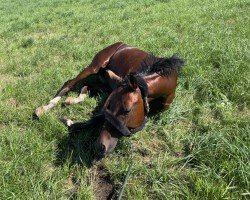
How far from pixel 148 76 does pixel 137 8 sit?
319 inches

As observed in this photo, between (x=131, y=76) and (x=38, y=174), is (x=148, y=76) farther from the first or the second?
(x=38, y=174)

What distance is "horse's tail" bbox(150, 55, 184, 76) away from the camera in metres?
4.33

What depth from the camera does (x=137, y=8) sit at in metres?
11.8

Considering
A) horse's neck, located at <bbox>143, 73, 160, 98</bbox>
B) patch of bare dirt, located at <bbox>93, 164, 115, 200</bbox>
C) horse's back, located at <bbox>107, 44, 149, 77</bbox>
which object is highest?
horse's neck, located at <bbox>143, 73, 160, 98</bbox>

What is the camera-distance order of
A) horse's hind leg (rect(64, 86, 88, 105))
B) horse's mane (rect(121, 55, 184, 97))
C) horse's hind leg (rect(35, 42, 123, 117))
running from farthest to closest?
horse's hind leg (rect(35, 42, 123, 117)), horse's hind leg (rect(64, 86, 88, 105)), horse's mane (rect(121, 55, 184, 97))

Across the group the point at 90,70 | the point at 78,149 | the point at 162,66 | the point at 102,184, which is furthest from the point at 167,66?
the point at 90,70

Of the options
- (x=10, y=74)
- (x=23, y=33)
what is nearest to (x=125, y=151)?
(x=10, y=74)

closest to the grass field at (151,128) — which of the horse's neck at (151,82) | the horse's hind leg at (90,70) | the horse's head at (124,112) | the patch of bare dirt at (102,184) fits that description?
the patch of bare dirt at (102,184)

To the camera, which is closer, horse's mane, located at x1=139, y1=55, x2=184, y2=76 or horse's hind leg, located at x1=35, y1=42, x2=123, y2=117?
horse's mane, located at x1=139, y1=55, x2=184, y2=76

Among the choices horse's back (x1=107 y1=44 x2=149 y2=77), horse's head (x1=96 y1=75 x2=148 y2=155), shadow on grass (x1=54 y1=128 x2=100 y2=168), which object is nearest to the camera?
horse's head (x1=96 y1=75 x2=148 y2=155)

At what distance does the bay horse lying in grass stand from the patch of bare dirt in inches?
15.1

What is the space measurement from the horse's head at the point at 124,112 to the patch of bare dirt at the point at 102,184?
38 centimetres

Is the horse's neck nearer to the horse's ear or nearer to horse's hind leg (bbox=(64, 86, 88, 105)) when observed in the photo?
the horse's ear

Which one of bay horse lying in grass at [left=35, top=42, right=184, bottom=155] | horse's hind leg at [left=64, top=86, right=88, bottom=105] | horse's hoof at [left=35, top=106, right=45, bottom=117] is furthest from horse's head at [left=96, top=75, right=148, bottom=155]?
horse's hind leg at [left=64, top=86, right=88, bottom=105]
